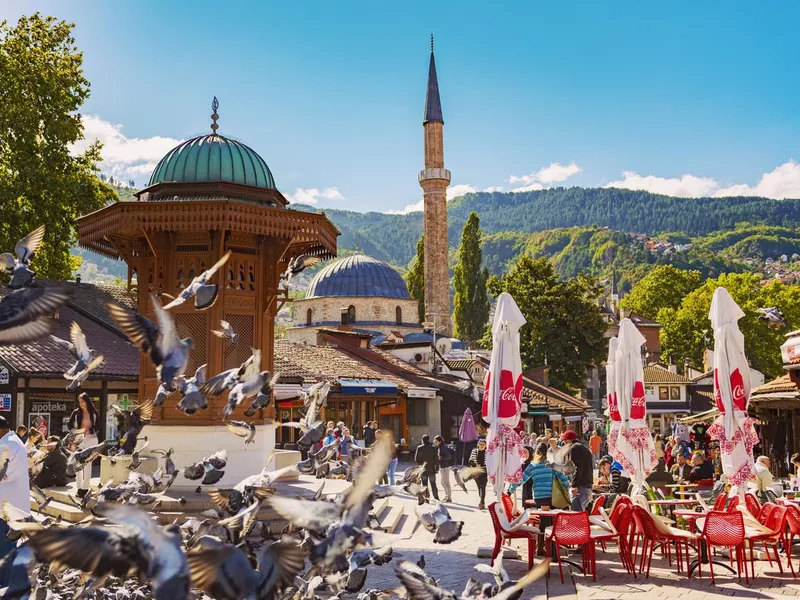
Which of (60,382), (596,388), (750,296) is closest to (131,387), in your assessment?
(60,382)

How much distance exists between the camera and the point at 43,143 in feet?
89.4

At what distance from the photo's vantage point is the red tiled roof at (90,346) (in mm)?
19344

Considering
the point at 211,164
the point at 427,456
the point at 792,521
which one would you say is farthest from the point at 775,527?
the point at 211,164

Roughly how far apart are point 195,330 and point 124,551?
387 inches

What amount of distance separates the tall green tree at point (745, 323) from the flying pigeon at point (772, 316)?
0.32 metres

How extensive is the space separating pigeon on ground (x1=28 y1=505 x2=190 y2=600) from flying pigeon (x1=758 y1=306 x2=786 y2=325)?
55079 mm

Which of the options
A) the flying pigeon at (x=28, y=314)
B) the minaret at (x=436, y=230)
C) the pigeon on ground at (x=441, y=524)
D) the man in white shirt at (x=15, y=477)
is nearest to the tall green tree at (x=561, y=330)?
the minaret at (x=436, y=230)

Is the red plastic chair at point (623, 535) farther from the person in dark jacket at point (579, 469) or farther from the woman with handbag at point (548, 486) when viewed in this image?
the person in dark jacket at point (579, 469)

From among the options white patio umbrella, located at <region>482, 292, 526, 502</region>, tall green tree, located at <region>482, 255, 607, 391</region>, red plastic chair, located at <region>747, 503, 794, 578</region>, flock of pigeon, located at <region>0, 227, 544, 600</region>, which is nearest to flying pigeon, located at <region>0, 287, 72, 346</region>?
flock of pigeon, located at <region>0, 227, 544, 600</region>

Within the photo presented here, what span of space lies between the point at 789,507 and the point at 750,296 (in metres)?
51.4

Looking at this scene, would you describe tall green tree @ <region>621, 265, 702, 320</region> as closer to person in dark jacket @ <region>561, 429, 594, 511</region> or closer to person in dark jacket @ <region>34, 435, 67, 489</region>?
person in dark jacket @ <region>34, 435, 67, 489</region>

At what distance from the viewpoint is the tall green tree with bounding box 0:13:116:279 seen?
2595 cm

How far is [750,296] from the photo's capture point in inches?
2239

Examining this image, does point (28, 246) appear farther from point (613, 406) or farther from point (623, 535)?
point (613, 406)
